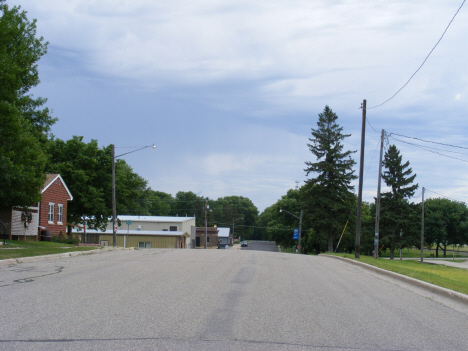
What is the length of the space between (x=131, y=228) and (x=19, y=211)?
34202 mm

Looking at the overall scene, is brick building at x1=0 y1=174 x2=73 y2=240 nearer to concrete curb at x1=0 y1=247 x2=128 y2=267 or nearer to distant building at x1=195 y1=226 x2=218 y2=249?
concrete curb at x1=0 y1=247 x2=128 y2=267

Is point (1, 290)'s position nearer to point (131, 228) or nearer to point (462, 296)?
point (462, 296)

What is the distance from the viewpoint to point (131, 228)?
64.7m

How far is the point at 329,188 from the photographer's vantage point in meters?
54.6

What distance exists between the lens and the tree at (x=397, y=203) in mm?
56312

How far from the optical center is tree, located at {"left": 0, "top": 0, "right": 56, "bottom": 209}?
21.5 meters

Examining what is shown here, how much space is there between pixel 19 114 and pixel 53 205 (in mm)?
15245

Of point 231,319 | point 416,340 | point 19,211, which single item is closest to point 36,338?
point 231,319

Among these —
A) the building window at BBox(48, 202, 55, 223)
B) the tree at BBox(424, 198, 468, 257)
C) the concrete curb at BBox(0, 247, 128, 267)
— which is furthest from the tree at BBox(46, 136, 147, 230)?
the tree at BBox(424, 198, 468, 257)

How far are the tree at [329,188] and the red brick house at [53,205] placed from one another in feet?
92.7

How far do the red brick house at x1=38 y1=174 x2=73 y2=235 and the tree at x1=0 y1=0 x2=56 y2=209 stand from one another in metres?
7.24

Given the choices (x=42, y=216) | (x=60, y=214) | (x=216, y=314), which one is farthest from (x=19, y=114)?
(x=216, y=314)

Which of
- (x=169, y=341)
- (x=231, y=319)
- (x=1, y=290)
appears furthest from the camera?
(x=1, y=290)

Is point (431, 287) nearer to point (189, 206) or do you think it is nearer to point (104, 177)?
point (104, 177)
